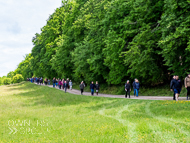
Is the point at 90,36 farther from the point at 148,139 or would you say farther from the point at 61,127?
the point at 148,139

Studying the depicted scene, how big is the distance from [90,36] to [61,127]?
2377cm

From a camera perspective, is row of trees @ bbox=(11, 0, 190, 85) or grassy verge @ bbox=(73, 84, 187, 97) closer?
row of trees @ bbox=(11, 0, 190, 85)

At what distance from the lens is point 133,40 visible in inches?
901

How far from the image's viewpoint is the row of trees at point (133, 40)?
Result: 734 inches

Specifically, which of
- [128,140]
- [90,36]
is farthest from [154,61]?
[128,140]

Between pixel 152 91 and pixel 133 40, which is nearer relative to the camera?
pixel 133 40

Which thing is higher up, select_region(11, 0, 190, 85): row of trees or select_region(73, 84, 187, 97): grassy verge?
select_region(11, 0, 190, 85): row of trees

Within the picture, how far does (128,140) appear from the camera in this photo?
26.3 ft

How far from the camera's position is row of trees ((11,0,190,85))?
1866 cm

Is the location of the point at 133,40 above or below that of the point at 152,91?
above

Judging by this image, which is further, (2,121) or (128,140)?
(2,121)

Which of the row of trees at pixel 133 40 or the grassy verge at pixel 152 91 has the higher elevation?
the row of trees at pixel 133 40

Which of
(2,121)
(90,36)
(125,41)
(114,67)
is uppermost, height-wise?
(90,36)

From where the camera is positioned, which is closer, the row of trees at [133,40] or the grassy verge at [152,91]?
the row of trees at [133,40]
